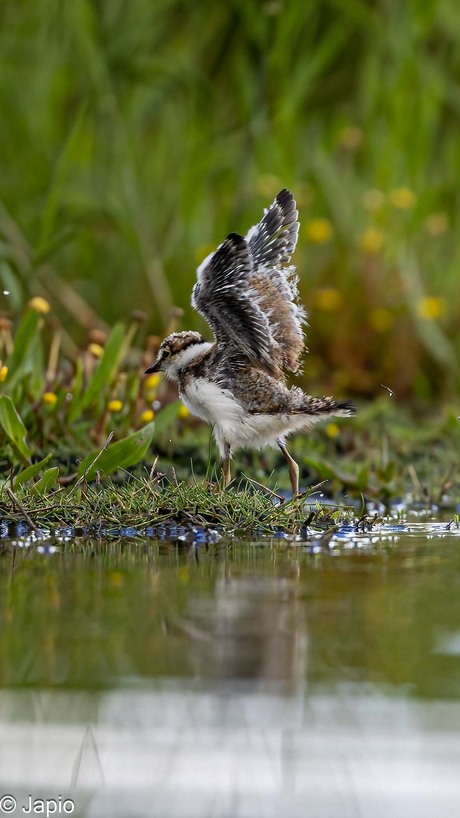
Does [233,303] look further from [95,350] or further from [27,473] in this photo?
[95,350]

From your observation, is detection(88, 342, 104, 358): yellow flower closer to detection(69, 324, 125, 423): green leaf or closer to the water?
detection(69, 324, 125, 423): green leaf

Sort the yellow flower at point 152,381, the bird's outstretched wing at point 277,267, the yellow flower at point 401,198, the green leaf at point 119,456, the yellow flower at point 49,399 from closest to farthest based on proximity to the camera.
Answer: the green leaf at point 119,456 → the bird's outstretched wing at point 277,267 → the yellow flower at point 49,399 → the yellow flower at point 152,381 → the yellow flower at point 401,198

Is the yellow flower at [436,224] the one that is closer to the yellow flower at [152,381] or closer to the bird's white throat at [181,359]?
the yellow flower at [152,381]

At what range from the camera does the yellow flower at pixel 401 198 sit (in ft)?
28.8

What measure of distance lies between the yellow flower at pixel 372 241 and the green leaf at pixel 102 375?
133 inches

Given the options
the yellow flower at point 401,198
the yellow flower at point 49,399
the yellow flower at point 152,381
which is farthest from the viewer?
the yellow flower at point 401,198

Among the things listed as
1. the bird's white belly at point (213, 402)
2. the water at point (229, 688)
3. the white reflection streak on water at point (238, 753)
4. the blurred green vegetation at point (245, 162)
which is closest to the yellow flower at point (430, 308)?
the blurred green vegetation at point (245, 162)

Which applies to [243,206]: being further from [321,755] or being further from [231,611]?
[321,755]

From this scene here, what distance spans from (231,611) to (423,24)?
609cm

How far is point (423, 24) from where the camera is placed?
28.1 feet

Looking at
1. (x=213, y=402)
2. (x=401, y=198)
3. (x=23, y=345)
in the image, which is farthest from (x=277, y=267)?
(x=401, y=198)

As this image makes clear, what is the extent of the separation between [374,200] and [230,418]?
4377 mm

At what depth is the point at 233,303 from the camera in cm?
498

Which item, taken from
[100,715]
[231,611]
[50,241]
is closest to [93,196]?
[50,241]
